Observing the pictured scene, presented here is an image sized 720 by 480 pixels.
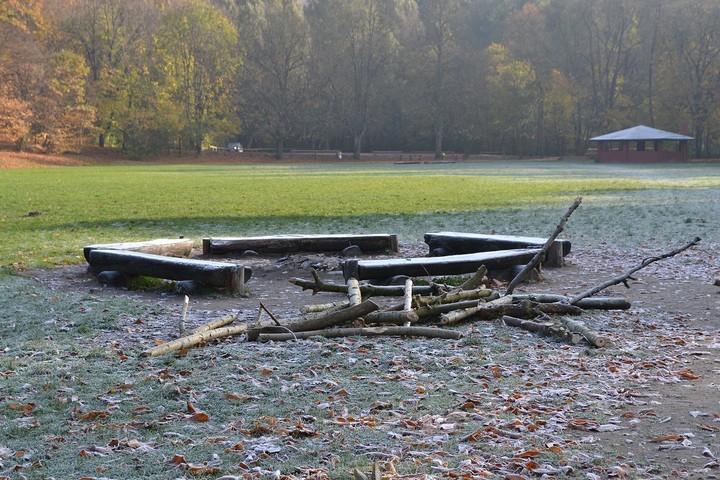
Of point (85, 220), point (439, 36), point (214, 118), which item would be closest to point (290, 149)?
point (214, 118)

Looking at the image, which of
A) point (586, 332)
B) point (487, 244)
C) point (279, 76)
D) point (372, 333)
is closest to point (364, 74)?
point (279, 76)

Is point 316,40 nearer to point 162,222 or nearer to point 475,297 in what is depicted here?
point 162,222

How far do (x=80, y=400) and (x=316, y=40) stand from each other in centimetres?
7434

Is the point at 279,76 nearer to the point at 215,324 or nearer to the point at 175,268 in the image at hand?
the point at 175,268

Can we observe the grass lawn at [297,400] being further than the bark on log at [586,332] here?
No

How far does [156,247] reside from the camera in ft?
34.3

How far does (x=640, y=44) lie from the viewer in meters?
77.1

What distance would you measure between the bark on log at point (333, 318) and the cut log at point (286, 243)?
15.0 ft

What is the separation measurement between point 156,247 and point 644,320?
6.12 meters

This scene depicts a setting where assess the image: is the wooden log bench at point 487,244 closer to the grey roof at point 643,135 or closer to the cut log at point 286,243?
the cut log at point 286,243

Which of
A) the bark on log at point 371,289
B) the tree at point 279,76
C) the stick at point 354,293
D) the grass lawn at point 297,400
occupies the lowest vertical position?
the grass lawn at point 297,400

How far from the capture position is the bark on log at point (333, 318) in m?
6.71

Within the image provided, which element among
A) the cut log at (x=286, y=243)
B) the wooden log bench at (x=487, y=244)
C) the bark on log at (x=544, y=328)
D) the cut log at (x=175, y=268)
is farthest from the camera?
the cut log at (x=286, y=243)

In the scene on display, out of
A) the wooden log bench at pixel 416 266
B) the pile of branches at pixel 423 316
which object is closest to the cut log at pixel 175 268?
the pile of branches at pixel 423 316
